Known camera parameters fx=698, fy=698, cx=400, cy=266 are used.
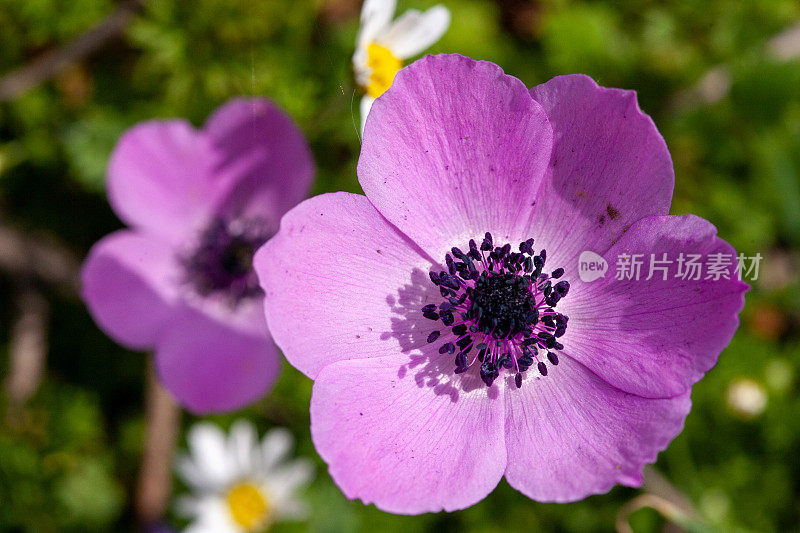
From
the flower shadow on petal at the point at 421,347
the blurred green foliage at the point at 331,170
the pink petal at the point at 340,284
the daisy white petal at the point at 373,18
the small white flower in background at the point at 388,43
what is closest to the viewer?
the pink petal at the point at 340,284

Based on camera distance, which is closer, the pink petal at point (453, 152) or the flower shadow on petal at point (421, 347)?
the pink petal at point (453, 152)

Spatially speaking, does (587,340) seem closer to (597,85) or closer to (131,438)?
(597,85)

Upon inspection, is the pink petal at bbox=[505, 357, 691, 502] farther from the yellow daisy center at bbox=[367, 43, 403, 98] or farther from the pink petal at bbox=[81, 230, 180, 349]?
the pink petal at bbox=[81, 230, 180, 349]

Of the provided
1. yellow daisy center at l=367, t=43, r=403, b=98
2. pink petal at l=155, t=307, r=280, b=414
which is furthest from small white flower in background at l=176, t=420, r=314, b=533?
yellow daisy center at l=367, t=43, r=403, b=98

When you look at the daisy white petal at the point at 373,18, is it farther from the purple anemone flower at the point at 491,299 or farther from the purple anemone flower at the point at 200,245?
the purple anemone flower at the point at 491,299

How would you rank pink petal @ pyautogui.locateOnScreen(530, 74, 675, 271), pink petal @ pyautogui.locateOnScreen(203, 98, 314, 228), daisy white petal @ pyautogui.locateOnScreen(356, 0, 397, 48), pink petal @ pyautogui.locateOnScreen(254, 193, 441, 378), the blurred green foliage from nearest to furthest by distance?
1. pink petal @ pyautogui.locateOnScreen(530, 74, 675, 271)
2. pink petal @ pyautogui.locateOnScreen(254, 193, 441, 378)
3. daisy white petal @ pyautogui.locateOnScreen(356, 0, 397, 48)
4. pink petal @ pyautogui.locateOnScreen(203, 98, 314, 228)
5. the blurred green foliage

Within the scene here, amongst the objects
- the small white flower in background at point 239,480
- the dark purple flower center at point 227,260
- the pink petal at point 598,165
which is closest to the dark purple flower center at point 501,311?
the pink petal at point 598,165
